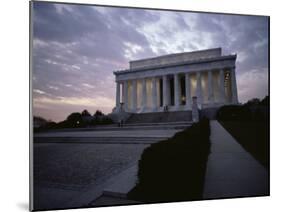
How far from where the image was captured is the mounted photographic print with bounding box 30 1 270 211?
225 inches

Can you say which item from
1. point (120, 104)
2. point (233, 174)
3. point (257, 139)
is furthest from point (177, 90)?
point (233, 174)

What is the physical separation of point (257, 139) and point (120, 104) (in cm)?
442

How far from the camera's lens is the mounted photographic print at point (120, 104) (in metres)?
5.71

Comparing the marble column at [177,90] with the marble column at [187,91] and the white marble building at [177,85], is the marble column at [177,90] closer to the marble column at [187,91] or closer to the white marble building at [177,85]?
the white marble building at [177,85]

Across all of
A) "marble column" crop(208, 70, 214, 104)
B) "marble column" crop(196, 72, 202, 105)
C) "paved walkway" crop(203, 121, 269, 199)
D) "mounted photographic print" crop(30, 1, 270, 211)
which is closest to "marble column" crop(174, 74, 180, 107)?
"marble column" crop(196, 72, 202, 105)

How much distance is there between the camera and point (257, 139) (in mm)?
7344

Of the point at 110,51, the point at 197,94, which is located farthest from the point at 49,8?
the point at 197,94

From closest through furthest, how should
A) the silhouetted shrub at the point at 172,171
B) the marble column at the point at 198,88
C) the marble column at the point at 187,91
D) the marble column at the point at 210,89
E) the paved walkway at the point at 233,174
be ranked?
the silhouetted shrub at the point at 172,171 → the paved walkway at the point at 233,174 → the marble column at the point at 187,91 → the marble column at the point at 210,89 → the marble column at the point at 198,88

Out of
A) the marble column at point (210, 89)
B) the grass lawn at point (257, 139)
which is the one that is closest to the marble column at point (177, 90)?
the marble column at point (210, 89)

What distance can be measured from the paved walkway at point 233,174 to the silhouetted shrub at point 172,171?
0.31 metres

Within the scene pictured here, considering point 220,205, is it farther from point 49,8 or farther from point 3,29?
point 3,29

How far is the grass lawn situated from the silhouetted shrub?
1461 millimetres

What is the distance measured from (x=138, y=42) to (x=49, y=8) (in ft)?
7.94

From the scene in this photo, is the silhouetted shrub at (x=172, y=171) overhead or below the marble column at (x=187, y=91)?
below
